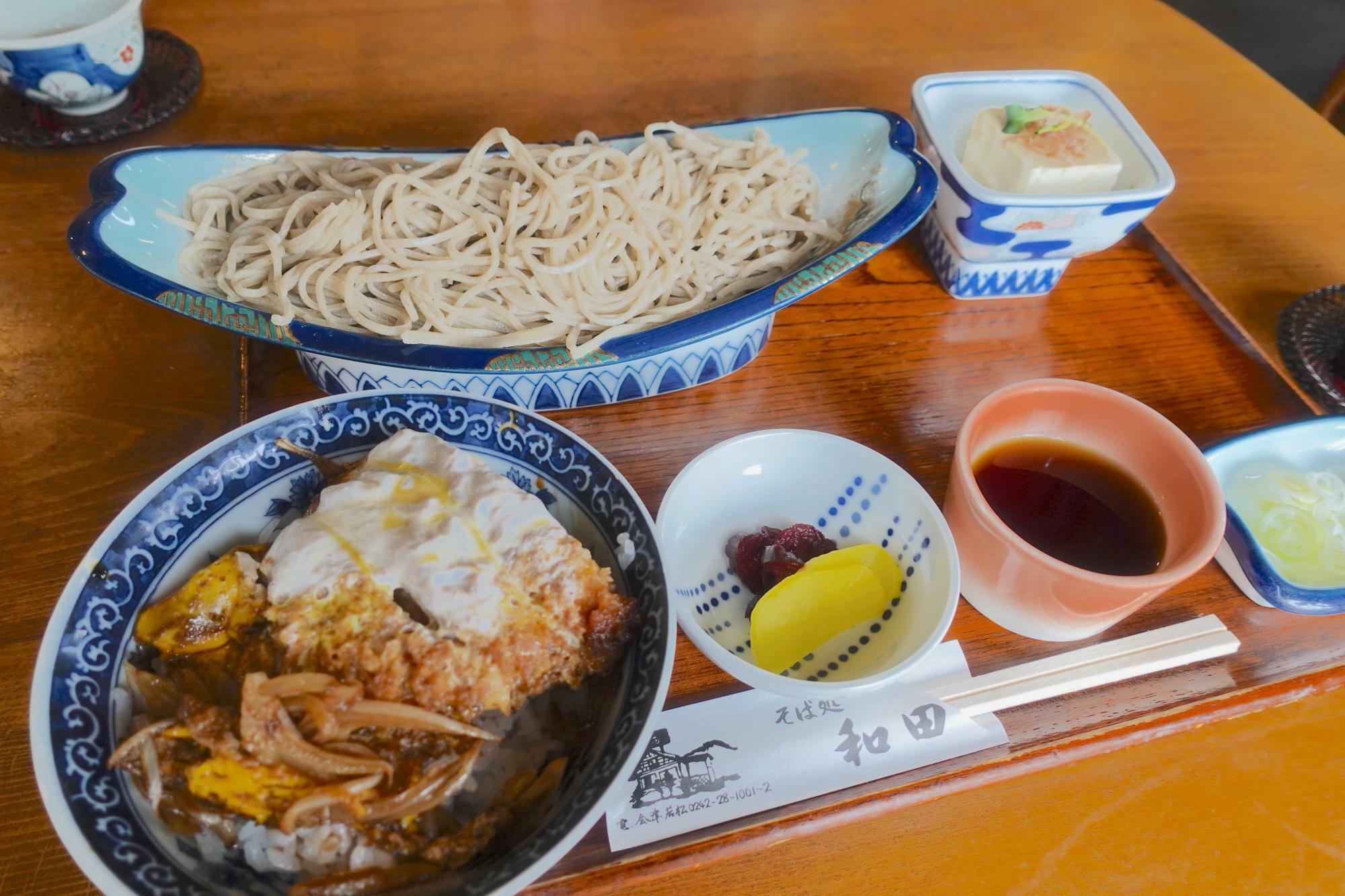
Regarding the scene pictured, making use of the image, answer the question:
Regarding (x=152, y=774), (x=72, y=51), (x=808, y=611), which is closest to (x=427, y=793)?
(x=152, y=774)

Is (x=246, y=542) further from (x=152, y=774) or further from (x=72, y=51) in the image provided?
(x=72, y=51)

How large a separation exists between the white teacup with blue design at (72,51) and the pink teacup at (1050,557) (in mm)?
2034

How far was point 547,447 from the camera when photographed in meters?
1.14

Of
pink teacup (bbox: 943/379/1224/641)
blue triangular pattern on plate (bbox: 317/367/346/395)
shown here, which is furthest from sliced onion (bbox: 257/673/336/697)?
pink teacup (bbox: 943/379/1224/641)

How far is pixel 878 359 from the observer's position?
5.30 feet

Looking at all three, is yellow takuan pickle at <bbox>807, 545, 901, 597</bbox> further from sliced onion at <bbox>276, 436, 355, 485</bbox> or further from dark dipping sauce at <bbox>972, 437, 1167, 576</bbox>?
sliced onion at <bbox>276, 436, 355, 485</bbox>

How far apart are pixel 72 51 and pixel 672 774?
1999 mm

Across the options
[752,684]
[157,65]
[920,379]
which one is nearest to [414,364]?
[752,684]

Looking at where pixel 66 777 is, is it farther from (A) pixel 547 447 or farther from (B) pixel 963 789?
(B) pixel 963 789

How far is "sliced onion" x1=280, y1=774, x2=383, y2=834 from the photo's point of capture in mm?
833

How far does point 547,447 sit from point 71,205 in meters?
1.45

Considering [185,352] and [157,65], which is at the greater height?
[157,65]

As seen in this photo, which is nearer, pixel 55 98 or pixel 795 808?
pixel 795 808

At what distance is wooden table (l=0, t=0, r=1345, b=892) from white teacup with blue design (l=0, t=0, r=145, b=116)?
132mm
